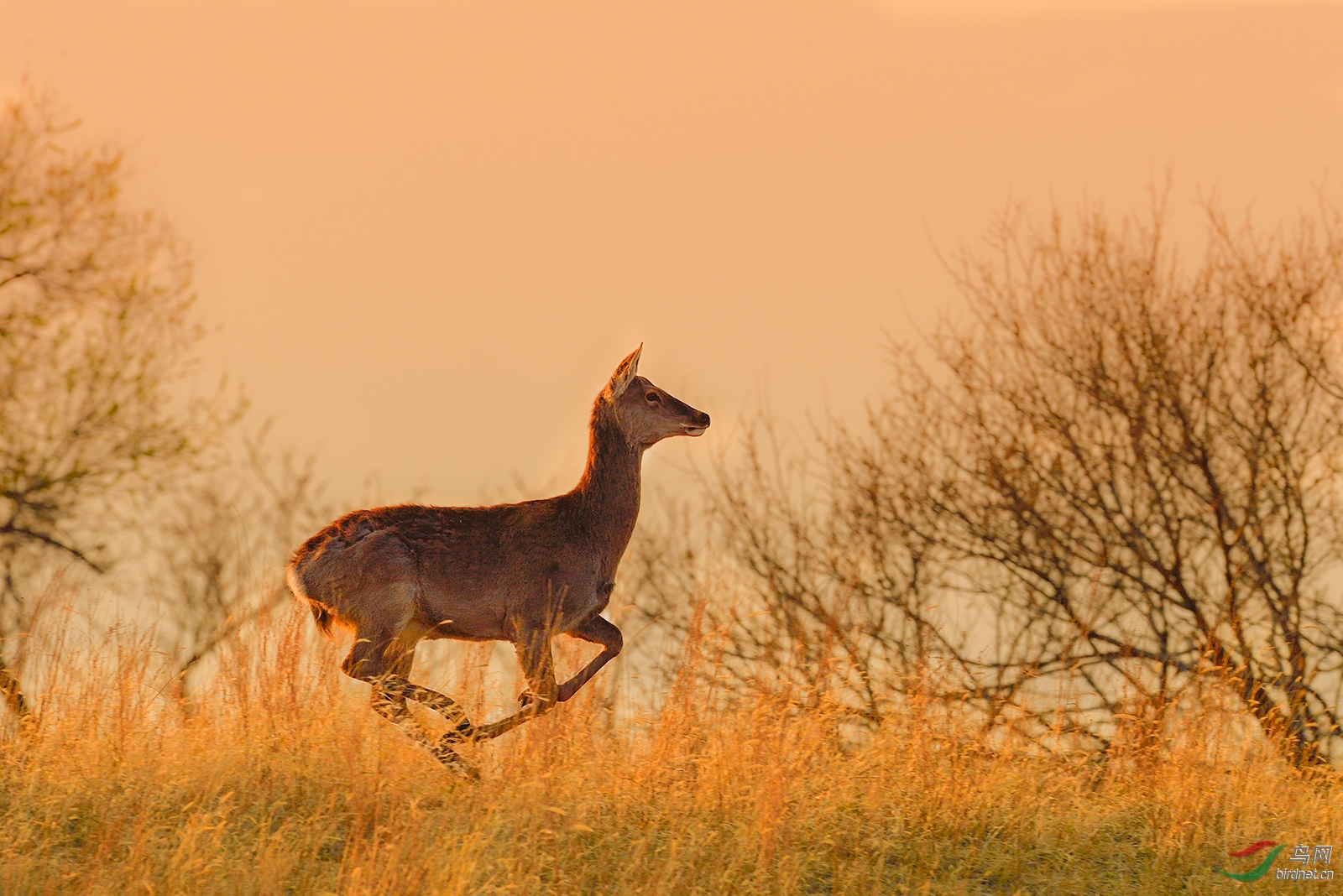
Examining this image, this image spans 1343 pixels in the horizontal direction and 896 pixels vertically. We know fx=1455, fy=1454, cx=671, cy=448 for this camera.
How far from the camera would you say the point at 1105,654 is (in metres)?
13.6

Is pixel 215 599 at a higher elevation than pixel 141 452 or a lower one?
lower

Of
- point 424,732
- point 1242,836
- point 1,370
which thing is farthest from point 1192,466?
point 1,370

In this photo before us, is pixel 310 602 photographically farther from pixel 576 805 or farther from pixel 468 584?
pixel 576 805

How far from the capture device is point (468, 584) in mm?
8820

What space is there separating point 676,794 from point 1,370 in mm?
10964

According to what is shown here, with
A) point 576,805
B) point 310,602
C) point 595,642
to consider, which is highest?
point 310,602

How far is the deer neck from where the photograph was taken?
921 centimetres

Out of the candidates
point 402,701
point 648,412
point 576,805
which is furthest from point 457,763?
point 648,412

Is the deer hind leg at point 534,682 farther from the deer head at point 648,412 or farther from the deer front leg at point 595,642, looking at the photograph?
the deer head at point 648,412

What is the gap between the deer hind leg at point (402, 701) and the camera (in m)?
8.57

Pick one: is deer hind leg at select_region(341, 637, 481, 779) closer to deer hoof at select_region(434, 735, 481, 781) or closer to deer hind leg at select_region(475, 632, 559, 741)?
deer hoof at select_region(434, 735, 481, 781)

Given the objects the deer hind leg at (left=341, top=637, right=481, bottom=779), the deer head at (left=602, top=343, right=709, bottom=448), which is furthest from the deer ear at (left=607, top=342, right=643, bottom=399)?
the deer hind leg at (left=341, top=637, right=481, bottom=779)

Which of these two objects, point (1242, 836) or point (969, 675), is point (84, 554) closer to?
point (969, 675)

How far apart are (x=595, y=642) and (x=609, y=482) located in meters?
1.01
